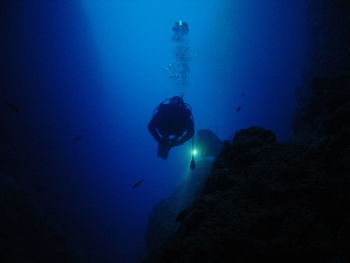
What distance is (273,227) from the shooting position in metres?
2.02

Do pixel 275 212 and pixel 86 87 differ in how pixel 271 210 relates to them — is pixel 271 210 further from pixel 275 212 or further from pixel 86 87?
pixel 86 87

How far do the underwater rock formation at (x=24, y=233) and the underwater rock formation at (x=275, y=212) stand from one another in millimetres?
14893

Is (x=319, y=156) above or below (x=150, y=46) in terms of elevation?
below

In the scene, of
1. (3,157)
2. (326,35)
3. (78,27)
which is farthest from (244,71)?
(3,157)

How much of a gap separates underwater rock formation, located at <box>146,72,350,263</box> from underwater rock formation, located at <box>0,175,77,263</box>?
1489 centimetres

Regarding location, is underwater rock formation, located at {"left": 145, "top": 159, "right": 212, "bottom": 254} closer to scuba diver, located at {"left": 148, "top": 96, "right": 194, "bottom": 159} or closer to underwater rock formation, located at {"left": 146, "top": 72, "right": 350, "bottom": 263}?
scuba diver, located at {"left": 148, "top": 96, "right": 194, "bottom": 159}

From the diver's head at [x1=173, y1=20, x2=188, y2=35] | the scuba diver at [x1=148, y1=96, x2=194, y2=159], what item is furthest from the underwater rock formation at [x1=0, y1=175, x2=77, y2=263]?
the diver's head at [x1=173, y1=20, x2=188, y2=35]

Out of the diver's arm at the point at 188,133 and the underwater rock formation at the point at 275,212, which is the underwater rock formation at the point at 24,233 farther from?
the underwater rock formation at the point at 275,212

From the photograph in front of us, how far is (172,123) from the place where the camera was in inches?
286

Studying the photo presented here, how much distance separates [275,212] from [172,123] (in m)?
5.39

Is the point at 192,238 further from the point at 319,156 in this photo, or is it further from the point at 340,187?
the point at 319,156

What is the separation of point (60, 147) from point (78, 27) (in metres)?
19.7

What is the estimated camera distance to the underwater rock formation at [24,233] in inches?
504

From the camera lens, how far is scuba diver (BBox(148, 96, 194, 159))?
724 cm
